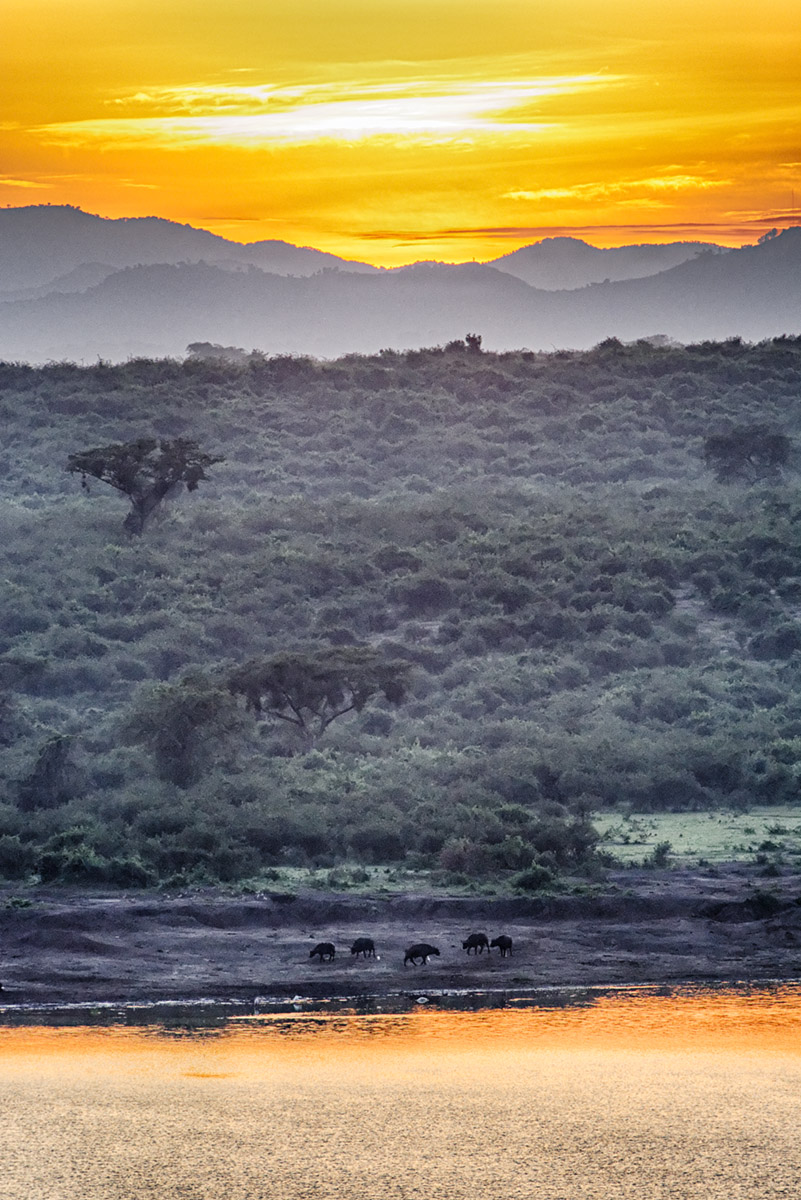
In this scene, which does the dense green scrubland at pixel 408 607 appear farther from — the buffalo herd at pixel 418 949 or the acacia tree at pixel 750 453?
the buffalo herd at pixel 418 949

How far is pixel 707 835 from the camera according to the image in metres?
29.0

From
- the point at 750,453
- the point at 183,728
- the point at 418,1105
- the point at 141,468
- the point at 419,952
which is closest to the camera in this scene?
the point at 418,1105

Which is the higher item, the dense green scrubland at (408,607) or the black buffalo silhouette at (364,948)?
the dense green scrubland at (408,607)

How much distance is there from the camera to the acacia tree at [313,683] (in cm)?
3544

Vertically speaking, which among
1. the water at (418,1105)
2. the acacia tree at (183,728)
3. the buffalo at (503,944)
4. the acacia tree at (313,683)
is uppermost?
the acacia tree at (313,683)

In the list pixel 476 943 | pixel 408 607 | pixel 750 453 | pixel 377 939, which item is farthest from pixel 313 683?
pixel 750 453

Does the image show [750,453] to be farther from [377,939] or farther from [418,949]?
[418,949]

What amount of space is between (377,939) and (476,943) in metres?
1.44

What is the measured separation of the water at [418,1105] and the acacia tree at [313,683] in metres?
17.3

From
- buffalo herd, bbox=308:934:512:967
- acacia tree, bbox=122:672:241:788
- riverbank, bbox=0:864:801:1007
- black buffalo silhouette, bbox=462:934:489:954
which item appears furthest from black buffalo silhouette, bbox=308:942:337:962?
acacia tree, bbox=122:672:241:788

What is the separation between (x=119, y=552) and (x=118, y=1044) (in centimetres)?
3696

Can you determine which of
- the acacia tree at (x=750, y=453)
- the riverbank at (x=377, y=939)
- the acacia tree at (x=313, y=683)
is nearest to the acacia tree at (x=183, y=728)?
the acacia tree at (x=313, y=683)

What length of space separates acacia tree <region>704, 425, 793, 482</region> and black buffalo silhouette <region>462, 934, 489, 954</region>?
4842 centimetres

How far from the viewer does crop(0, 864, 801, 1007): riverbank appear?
20.0m
